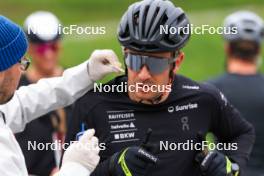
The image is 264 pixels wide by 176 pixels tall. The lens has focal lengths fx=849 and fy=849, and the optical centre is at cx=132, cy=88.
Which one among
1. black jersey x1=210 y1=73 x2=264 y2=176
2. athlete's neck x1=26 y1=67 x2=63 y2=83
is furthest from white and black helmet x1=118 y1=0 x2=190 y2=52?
athlete's neck x1=26 y1=67 x2=63 y2=83

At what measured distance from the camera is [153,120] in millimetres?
6246

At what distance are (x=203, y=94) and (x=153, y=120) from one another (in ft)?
1.44

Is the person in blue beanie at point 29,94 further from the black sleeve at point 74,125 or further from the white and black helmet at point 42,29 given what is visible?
the white and black helmet at point 42,29

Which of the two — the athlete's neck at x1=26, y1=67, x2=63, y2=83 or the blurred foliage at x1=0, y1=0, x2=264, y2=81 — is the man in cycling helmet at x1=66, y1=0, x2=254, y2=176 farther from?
the blurred foliage at x1=0, y1=0, x2=264, y2=81

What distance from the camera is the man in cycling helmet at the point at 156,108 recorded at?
612 cm

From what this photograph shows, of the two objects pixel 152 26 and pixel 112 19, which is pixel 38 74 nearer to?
pixel 152 26

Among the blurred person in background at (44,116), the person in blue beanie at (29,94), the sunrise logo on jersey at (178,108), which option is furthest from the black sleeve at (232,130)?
the blurred person in background at (44,116)

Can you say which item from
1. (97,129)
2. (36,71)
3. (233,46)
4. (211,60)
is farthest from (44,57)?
(211,60)

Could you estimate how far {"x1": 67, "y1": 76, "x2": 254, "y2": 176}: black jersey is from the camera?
20.2 feet

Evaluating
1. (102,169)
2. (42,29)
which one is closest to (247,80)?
(42,29)

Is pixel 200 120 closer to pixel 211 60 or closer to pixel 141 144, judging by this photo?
pixel 141 144

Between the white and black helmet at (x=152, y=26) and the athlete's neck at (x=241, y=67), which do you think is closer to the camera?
the white and black helmet at (x=152, y=26)

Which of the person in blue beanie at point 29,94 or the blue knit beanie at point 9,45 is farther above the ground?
the blue knit beanie at point 9,45

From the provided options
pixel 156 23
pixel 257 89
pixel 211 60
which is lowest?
pixel 211 60
